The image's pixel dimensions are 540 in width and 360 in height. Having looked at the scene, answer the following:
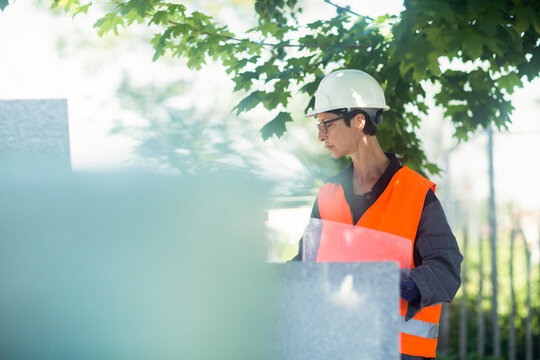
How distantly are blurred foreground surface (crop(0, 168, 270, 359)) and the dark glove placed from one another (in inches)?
24.1

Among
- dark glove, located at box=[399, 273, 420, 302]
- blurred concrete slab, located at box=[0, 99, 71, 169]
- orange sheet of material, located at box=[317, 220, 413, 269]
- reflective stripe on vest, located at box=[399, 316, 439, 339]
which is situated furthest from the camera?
blurred concrete slab, located at box=[0, 99, 71, 169]

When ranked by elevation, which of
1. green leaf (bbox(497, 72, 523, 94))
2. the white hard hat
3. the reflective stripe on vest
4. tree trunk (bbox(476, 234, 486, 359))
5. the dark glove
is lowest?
tree trunk (bbox(476, 234, 486, 359))

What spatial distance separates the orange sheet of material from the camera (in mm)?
2783

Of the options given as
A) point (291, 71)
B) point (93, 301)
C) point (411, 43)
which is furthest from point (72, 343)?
point (291, 71)

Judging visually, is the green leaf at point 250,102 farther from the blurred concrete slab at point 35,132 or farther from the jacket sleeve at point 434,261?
the jacket sleeve at point 434,261

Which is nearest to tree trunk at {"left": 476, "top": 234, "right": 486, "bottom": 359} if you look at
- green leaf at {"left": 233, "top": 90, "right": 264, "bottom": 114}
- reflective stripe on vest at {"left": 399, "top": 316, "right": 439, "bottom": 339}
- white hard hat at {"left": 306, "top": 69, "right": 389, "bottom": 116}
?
green leaf at {"left": 233, "top": 90, "right": 264, "bottom": 114}

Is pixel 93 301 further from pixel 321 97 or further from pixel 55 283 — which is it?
pixel 321 97

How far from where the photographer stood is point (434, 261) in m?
2.63

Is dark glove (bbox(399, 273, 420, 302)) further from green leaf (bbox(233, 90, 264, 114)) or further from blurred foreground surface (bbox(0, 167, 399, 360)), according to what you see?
green leaf (bbox(233, 90, 264, 114))

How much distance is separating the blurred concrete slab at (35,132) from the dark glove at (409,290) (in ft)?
5.33

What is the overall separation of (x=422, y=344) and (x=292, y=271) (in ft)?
2.98

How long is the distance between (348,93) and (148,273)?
1499 mm

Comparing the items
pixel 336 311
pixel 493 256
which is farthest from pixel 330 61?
pixel 493 256

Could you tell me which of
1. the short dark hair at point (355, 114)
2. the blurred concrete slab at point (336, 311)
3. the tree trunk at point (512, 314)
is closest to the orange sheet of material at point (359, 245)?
the short dark hair at point (355, 114)
